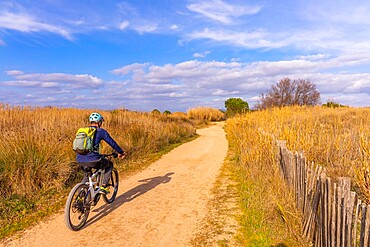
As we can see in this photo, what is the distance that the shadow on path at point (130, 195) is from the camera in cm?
563

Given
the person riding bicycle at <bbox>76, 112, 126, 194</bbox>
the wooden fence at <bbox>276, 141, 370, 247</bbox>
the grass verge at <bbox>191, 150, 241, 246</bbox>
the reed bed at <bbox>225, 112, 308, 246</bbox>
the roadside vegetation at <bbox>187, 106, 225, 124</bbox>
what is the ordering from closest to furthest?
the wooden fence at <bbox>276, 141, 370, 247</bbox>, the reed bed at <bbox>225, 112, 308, 246</bbox>, the grass verge at <bbox>191, 150, 241, 246</bbox>, the person riding bicycle at <bbox>76, 112, 126, 194</bbox>, the roadside vegetation at <bbox>187, 106, 225, 124</bbox>

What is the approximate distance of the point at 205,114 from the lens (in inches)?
1598

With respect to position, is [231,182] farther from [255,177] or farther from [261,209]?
[261,209]

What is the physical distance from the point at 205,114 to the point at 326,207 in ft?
123

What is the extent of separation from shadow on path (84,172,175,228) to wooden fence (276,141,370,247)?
13.0 feet

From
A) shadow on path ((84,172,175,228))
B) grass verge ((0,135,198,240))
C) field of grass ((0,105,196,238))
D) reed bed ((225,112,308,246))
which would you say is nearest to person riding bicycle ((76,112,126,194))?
shadow on path ((84,172,175,228))

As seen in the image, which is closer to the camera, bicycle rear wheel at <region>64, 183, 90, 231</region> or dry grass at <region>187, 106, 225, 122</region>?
bicycle rear wheel at <region>64, 183, 90, 231</region>

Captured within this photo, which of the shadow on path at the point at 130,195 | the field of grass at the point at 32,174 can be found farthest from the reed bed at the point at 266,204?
the field of grass at the point at 32,174

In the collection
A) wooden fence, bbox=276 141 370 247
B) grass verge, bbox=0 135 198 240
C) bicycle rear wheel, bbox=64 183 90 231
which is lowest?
grass verge, bbox=0 135 198 240

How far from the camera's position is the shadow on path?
18.5 ft

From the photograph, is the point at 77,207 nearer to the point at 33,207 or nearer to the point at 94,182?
the point at 94,182

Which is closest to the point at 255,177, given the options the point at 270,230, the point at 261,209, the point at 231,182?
the point at 231,182

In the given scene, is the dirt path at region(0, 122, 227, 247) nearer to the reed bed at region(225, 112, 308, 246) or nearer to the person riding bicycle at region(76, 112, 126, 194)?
the person riding bicycle at region(76, 112, 126, 194)

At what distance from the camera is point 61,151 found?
316 inches
